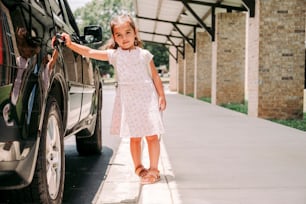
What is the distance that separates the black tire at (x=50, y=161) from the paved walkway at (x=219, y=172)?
618 millimetres

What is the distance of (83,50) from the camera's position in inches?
144

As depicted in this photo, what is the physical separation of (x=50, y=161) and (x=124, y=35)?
1.25 m

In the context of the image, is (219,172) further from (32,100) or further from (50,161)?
(32,100)

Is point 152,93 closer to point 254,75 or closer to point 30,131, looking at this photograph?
point 30,131

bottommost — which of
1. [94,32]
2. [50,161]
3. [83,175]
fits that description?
[83,175]

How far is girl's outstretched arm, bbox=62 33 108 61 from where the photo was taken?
3457mm

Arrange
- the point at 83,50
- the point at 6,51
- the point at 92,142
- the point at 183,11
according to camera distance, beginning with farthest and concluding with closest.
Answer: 1. the point at 183,11
2. the point at 92,142
3. the point at 83,50
4. the point at 6,51

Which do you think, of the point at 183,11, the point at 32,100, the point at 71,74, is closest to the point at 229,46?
the point at 183,11

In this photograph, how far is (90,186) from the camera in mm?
4203

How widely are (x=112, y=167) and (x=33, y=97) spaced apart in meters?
2.73

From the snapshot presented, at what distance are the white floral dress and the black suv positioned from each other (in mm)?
439

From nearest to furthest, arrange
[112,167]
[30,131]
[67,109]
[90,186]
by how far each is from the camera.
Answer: [30,131]
[67,109]
[90,186]
[112,167]

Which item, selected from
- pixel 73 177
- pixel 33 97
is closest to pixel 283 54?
pixel 73 177

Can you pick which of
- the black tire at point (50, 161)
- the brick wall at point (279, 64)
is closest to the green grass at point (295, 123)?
the brick wall at point (279, 64)
